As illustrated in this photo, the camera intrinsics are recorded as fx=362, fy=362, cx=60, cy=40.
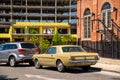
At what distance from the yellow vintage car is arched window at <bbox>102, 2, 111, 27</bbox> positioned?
10763mm

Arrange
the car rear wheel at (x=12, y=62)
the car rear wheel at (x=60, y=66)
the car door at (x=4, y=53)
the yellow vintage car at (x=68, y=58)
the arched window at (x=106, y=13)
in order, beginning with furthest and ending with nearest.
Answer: the arched window at (x=106, y=13) → the car door at (x=4, y=53) → the car rear wheel at (x=12, y=62) → the car rear wheel at (x=60, y=66) → the yellow vintage car at (x=68, y=58)

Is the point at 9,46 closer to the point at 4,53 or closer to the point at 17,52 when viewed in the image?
the point at 4,53

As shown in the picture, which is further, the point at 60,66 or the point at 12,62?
the point at 12,62

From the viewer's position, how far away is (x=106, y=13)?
100ft

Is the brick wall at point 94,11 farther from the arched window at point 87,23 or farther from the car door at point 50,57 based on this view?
the car door at point 50,57

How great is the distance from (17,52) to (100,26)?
33.3ft

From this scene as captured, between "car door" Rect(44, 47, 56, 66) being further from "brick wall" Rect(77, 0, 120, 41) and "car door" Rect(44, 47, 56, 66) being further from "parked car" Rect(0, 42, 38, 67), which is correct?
"brick wall" Rect(77, 0, 120, 41)

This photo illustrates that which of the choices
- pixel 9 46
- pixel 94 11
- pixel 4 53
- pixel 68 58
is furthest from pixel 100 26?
pixel 68 58

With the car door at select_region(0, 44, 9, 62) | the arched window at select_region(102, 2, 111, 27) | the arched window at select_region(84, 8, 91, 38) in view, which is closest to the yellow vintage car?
the car door at select_region(0, 44, 9, 62)

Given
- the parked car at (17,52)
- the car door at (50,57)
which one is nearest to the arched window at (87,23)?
the parked car at (17,52)

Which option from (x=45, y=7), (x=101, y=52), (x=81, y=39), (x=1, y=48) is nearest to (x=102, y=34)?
(x=101, y=52)

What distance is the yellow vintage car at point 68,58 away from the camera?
18.5m

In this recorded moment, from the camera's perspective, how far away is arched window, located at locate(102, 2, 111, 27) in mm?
30297

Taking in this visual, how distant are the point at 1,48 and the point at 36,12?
7911 centimetres
